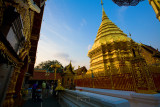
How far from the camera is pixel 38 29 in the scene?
6.37m

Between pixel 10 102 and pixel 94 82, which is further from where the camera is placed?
pixel 94 82

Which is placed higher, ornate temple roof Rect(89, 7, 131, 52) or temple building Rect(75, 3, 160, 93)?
ornate temple roof Rect(89, 7, 131, 52)

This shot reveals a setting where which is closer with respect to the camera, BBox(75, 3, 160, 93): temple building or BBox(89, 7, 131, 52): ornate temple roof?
BBox(75, 3, 160, 93): temple building

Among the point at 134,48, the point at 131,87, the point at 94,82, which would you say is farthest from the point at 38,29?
the point at 131,87

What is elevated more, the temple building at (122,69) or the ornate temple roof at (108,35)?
the ornate temple roof at (108,35)

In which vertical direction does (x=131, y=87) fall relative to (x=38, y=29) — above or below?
A: below

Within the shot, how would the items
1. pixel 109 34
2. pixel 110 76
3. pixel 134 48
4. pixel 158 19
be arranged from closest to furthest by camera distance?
pixel 134 48
pixel 110 76
pixel 158 19
pixel 109 34

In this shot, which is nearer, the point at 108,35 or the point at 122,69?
the point at 122,69

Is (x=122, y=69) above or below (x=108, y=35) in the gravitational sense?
below

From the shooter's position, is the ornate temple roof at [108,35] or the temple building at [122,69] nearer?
the temple building at [122,69]

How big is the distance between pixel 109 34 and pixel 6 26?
1123 cm

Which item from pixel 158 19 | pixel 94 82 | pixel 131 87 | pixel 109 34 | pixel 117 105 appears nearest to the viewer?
pixel 117 105

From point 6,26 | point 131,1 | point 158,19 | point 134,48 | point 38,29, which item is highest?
point 131,1

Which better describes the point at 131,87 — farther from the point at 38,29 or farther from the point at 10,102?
the point at 38,29
